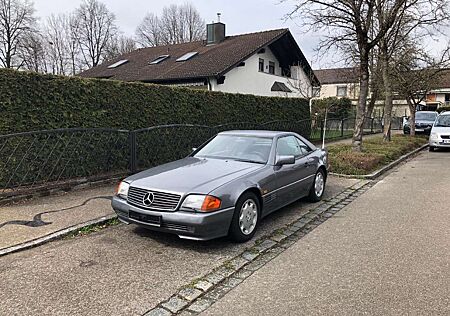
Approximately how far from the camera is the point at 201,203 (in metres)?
4.40

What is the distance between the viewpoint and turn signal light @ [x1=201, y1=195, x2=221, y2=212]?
4.39 m

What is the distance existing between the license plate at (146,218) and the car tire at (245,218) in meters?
0.93

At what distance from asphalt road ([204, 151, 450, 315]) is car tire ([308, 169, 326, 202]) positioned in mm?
666

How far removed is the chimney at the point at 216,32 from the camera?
27234 millimetres

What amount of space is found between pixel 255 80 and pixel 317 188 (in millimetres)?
17185

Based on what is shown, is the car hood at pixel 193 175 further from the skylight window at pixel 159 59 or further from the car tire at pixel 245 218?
the skylight window at pixel 159 59

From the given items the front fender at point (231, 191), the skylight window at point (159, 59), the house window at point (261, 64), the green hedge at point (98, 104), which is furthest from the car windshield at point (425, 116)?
the front fender at point (231, 191)

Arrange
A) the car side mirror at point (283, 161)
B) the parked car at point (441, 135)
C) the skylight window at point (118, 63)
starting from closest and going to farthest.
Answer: the car side mirror at point (283, 161) → the parked car at point (441, 135) → the skylight window at point (118, 63)

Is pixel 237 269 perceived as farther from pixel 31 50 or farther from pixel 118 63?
pixel 31 50

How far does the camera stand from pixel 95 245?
4.75 meters

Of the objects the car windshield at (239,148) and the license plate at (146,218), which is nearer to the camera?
the license plate at (146,218)

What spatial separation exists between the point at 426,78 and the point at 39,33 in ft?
134

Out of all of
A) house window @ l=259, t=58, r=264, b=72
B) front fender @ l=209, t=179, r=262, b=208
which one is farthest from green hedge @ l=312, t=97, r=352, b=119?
front fender @ l=209, t=179, r=262, b=208

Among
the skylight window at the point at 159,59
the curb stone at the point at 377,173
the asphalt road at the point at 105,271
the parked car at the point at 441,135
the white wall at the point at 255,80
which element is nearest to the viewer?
the asphalt road at the point at 105,271
